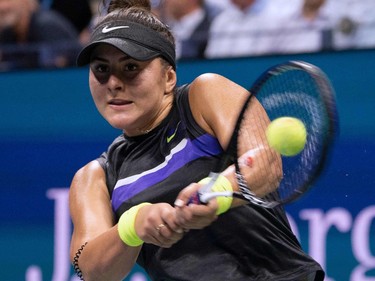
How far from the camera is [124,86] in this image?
10.5ft

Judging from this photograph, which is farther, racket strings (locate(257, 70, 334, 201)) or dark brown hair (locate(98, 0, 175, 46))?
dark brown hair (locate(98, 0, 175, 46))

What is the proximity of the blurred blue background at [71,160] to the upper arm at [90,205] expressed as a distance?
1949 mm

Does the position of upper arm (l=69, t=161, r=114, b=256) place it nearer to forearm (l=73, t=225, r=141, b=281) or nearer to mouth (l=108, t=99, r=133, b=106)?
forearm (l=73, t=225, r=141, b=281)

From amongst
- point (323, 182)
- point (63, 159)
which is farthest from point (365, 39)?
point (63, 159)

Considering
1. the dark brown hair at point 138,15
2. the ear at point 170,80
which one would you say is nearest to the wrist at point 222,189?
the ear at point 170,80

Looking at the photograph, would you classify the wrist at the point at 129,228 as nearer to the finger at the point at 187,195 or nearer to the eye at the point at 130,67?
the finger at the point at 187,195

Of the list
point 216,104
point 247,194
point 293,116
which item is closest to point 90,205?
point 216,104

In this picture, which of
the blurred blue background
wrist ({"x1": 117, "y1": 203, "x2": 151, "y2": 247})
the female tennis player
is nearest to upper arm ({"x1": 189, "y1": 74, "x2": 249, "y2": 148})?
the female tennis player

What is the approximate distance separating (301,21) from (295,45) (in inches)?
5.4

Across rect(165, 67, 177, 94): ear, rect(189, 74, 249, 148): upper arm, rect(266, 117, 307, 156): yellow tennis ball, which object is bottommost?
rect(266, 117, 307, 156): yellow tennis ball

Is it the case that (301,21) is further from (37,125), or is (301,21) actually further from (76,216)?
(76,216)

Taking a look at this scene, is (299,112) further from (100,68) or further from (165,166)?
(100,68)

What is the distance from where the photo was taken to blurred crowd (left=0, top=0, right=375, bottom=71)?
511 centimetres

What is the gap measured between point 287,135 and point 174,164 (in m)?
0.56
